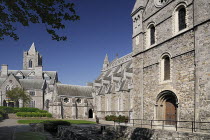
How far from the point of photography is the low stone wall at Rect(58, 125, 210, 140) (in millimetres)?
11467

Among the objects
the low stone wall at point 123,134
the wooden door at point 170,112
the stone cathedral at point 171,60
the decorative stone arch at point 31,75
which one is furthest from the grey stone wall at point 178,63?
the decorative stone arch at point 31,75

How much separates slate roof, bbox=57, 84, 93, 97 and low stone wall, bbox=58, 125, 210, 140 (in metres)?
28.7

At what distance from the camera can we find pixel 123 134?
725 inches

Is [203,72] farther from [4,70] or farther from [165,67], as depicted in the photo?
[4,70]

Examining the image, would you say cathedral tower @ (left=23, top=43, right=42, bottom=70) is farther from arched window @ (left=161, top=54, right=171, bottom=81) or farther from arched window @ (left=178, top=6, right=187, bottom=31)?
arched window @ (left=178, top=6, right=187, bottom=31)

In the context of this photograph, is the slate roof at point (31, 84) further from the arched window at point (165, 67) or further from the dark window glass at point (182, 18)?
the dark window glass at point (182, 18)

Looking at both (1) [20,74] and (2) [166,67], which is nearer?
(2) [166,67]

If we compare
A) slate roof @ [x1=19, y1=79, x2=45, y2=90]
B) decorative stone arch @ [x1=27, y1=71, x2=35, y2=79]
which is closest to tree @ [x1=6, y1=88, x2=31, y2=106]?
slate roof @ [x1=19, y1=79, x2=45, y2=90]

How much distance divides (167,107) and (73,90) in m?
33.4

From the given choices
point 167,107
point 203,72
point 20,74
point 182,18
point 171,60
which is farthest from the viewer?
point 20,74

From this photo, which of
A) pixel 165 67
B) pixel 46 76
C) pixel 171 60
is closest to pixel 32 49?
pixel 46 76

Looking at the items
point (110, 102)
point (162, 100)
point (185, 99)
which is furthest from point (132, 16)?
point (110, 102)

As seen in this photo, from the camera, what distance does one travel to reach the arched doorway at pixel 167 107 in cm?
1828

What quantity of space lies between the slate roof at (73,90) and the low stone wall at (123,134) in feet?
94.2
